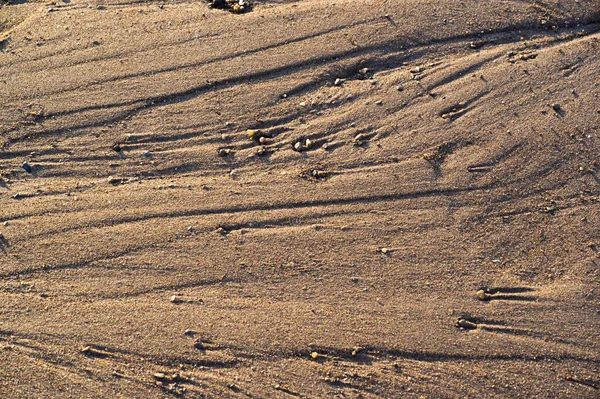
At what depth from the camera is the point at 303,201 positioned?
3.98 metres

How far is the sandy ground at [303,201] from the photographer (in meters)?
3.49

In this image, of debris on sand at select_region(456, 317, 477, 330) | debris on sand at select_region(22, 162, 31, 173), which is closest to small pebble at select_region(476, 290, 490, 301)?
debris on sand at select_region(456, 317, 477, 330)

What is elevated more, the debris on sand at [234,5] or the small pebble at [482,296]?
the debris on sand at [234,5]

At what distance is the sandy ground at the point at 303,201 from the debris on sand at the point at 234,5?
8 cm

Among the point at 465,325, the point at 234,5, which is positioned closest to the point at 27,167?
the point at 234,5

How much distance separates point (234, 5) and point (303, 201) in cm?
224

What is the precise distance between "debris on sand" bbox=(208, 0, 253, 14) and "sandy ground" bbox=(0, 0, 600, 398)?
3.1 inches

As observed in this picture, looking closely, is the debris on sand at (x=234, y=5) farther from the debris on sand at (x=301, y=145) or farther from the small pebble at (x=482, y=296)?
the small pebble at (x=482, y=296)

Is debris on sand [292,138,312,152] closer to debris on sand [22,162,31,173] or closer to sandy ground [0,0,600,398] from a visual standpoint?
sandy ground [0,0,600,398]

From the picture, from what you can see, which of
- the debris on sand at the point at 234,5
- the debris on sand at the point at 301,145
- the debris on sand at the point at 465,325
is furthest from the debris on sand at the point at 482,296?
the debris on sand at the point at 234,5

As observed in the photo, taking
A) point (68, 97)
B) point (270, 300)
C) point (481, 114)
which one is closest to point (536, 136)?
point (481, 114)

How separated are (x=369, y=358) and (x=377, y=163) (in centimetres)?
151

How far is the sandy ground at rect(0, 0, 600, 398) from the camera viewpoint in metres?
3.49

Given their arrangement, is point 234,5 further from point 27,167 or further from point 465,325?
point 465,325
